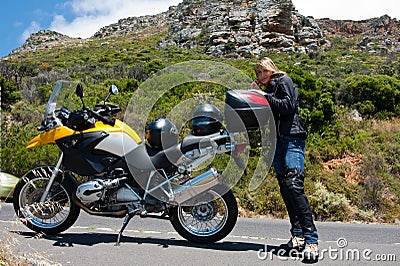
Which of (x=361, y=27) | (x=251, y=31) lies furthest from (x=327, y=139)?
(x=361, y=27)

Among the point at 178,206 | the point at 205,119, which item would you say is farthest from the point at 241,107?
the point at 178,206

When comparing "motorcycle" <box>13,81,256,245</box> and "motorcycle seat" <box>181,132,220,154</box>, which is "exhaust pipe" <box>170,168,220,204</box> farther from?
"motorcycle seat" <box>181,132,220,154</box>

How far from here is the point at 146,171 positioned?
4.50 m

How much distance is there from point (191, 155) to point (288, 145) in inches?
38.5

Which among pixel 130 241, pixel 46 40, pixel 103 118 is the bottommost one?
pixel 130 241

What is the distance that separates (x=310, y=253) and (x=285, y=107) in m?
1.37

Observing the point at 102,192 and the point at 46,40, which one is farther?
the point at 46,40

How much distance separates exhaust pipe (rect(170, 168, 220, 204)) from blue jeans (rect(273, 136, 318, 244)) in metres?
0.70

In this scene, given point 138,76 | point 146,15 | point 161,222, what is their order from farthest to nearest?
point 146,15
point 138,76
point 161,222

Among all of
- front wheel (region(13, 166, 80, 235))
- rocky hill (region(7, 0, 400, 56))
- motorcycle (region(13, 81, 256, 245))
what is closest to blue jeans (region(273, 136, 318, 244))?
motorcycle (region(13, 81, 256, 245))

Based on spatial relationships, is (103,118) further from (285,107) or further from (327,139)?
(327,139)

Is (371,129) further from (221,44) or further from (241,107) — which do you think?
(221,44)

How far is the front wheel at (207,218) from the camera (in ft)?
14.6

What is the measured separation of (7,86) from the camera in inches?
689
